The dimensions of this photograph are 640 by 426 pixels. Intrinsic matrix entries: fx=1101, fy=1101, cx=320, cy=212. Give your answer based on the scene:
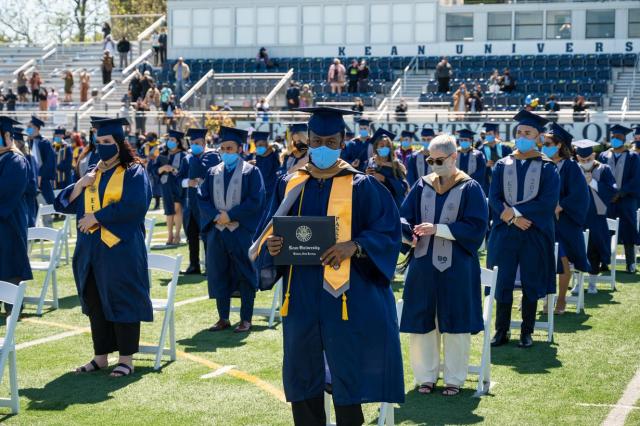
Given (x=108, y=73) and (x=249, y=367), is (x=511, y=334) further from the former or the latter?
(x=108, y=73)

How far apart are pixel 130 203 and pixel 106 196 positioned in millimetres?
231

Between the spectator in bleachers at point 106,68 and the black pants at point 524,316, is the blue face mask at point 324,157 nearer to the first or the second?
the black pants at point 524,316

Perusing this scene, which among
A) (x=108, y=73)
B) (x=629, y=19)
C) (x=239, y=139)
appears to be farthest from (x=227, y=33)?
(x=239, y=139)

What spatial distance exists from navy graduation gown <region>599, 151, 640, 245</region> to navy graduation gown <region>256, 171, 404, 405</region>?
1019 cm

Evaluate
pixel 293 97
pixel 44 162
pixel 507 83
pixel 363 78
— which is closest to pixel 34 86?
pixel 293 97

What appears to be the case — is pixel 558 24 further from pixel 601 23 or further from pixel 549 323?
pixel 549 323

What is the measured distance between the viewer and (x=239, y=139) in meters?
11.4

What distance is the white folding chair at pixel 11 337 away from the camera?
7816mm

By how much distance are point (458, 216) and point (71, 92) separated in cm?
3326

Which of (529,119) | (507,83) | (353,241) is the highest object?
(507,83)

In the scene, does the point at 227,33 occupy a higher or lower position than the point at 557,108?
higher

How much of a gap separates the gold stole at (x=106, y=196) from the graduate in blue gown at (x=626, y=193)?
8.69 m

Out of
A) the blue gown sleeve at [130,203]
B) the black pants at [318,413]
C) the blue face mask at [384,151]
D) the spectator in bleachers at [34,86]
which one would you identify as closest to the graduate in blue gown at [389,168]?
the blue face mask at [384,151]

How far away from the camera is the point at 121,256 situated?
9.14m
